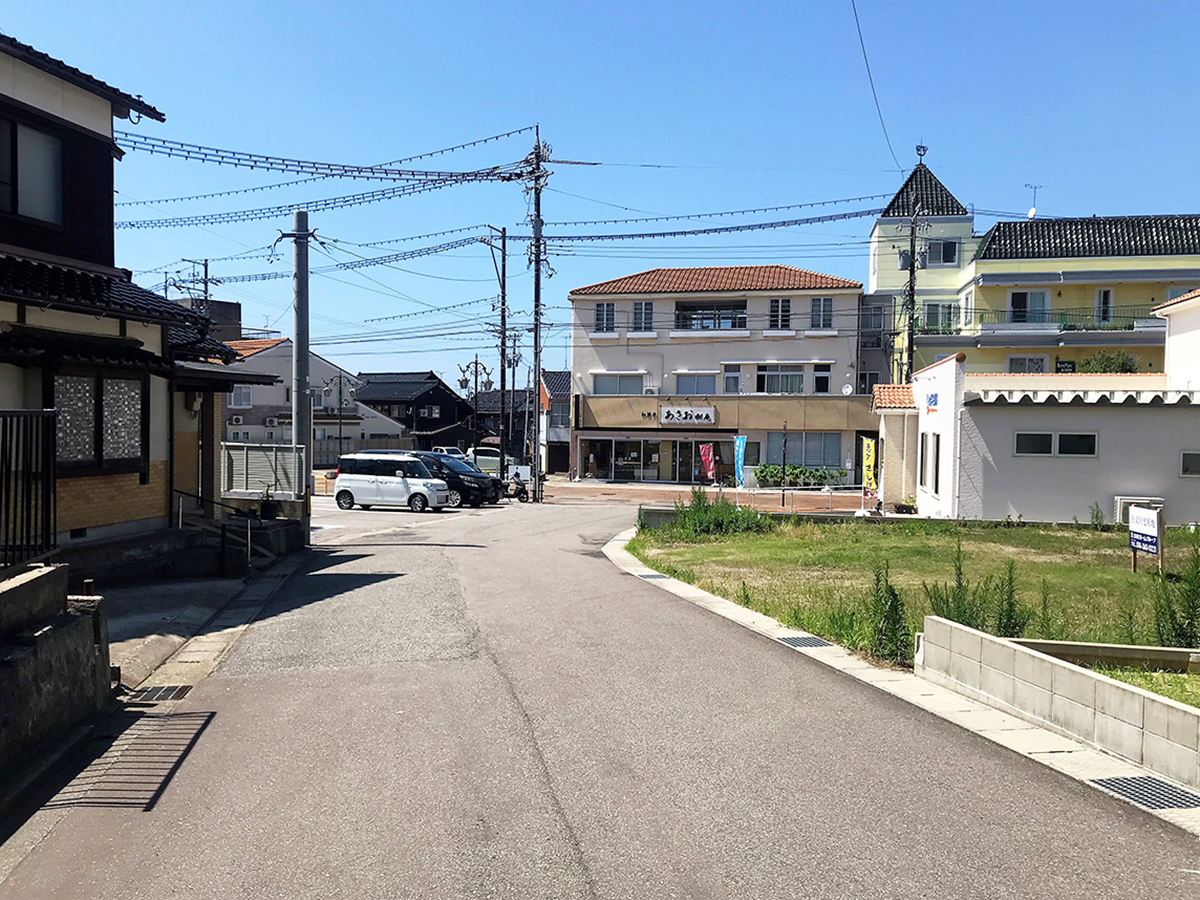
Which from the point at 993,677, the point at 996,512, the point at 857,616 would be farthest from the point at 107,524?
the point at 996,512

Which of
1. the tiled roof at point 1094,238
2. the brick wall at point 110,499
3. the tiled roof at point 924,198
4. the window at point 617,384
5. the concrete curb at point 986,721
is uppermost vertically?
the tiled roof at point 924,198

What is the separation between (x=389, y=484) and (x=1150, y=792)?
29.2 meters

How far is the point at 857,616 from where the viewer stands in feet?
35.6

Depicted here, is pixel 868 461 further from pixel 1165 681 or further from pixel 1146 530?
pixel 1165 681

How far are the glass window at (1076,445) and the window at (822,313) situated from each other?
27181 millimetres

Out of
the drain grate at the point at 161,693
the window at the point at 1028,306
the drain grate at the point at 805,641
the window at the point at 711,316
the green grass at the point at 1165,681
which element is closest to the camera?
the green grass at the point at 1165,681

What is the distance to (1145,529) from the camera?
48.5ft

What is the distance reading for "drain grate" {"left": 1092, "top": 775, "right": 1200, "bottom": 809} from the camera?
5695 mm

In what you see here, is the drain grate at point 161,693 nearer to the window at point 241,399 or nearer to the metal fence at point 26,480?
the metal fence at point 26,480

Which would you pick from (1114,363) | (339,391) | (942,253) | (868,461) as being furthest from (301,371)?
(942,253)

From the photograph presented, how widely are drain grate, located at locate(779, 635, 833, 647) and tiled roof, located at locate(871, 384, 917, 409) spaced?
848 inches

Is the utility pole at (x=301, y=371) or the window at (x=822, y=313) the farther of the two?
the window at (x=822, y=313)

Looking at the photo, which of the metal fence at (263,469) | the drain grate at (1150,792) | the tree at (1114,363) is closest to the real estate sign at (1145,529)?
the drain grate at (1150,792)

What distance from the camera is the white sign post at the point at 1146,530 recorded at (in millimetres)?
14562
